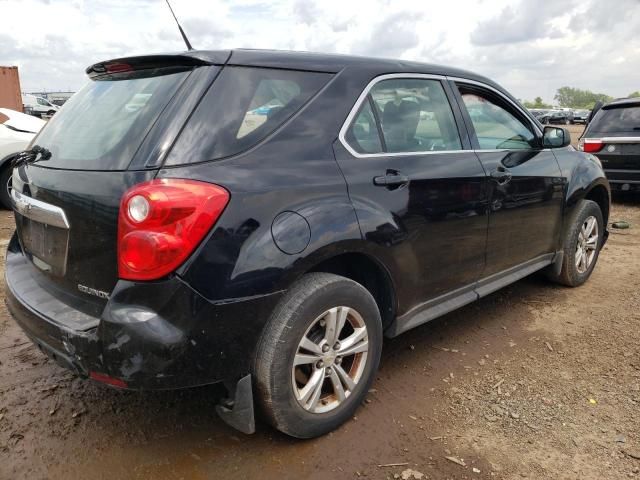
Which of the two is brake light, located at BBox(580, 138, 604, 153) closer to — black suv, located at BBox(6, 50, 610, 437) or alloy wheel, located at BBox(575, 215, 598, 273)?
alloy wheel, located at BBox(575, 215, 598, 273)

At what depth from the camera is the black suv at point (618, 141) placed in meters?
7.96

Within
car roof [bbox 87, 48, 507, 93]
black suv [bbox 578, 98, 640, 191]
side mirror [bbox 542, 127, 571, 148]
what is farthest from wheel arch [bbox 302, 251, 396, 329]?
black suv [bbox 578, 98, 640, 191]

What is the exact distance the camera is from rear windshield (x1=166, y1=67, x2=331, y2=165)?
217 centimetres

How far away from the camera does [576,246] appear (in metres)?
4.47

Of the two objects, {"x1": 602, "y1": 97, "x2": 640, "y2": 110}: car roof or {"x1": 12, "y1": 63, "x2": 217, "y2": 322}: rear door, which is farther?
{"x1": 602, "y1": 97, "x2": 640, "y2": 110}: car roof

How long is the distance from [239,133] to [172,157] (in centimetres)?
31

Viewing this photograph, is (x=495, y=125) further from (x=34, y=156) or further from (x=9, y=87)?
(x=9, y=87)

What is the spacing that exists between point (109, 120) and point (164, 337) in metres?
1.05

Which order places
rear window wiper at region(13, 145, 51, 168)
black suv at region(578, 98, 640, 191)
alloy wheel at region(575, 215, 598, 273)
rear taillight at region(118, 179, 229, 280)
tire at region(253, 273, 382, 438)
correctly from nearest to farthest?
rear taillight at region(118, 179, 229, 280) < tire at region(253, 273, 382, 438) < rear window wiper at region(13, 145, 51, 168) < alloy wheel at region(575, 215, 598, 273) < black suv at region(578, 98, 640, 191)

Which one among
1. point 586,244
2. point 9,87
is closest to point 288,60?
point 586,244

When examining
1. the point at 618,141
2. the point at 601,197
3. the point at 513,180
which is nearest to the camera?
the point at 513,180

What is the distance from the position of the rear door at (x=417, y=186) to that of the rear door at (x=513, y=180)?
6.4 inches

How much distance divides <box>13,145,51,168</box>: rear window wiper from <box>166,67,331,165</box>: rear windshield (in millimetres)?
895

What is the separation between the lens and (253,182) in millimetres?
2191
